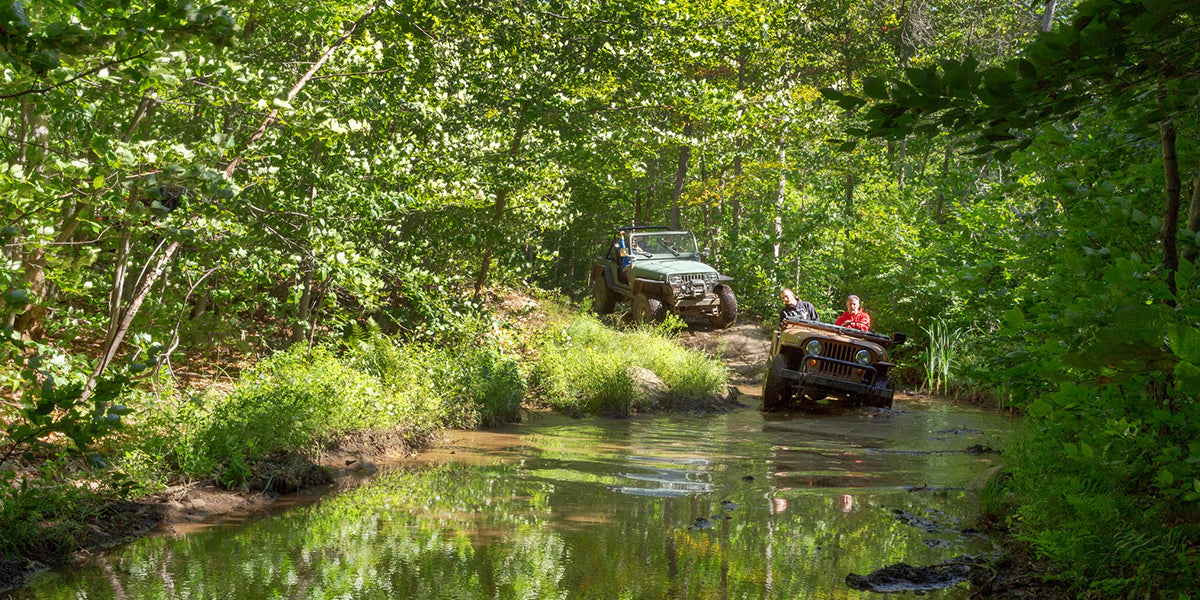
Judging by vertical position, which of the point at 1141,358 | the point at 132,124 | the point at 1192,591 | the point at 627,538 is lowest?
the point at 627,538

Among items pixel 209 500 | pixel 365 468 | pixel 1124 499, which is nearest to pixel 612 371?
pixel 365 468

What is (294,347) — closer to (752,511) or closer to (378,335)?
(378,335)

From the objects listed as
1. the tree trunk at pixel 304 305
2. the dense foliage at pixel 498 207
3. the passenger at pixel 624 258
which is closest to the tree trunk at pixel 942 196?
the dense foliage at pixel 498 207

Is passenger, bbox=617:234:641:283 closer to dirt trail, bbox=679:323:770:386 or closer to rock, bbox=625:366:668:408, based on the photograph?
dirt trail, bbox=679:323:770:386

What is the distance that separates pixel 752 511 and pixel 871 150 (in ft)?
53.1

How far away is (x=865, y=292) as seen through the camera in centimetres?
2012

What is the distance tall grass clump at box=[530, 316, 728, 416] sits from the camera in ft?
41.7

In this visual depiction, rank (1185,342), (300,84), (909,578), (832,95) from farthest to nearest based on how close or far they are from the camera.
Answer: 1. (300,84)
2. (909,578)
3. (832,95)
4. (1185,342)

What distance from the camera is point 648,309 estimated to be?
18172 mm

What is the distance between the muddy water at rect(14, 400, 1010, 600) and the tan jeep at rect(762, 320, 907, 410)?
254 centimetres

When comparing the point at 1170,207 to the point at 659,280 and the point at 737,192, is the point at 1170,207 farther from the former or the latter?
the point at 737,192

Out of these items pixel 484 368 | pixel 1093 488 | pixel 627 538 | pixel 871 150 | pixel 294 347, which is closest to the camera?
pixel 1093 488

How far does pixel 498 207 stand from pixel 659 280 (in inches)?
218

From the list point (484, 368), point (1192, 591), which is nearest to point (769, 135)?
point (484, 368)
